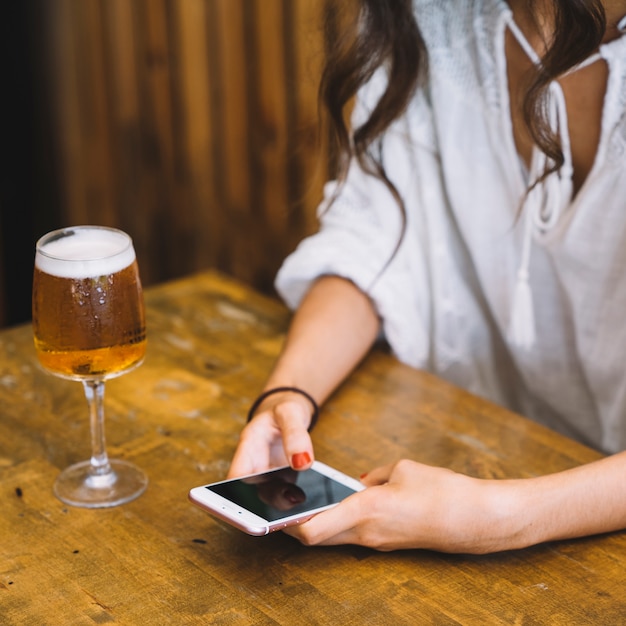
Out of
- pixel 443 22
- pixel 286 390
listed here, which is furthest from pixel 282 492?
pixel 443 22

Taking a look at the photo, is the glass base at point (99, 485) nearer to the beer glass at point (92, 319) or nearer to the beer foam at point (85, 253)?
the beer glass at point (92, 319)

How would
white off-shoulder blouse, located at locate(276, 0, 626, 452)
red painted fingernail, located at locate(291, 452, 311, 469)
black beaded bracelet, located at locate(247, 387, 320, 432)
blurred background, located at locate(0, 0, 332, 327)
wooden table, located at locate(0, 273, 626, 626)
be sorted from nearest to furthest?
wooden table, located at locate(0, 273, 626, 626) → red painted fingernail, located at locate(291, 452, 311, 469) → black beaded bracelet, located at locate(247, 387, 320, 432) → white off-shoulder blouse, located at locate(276, 0, 626, 452) → blurred background, located at locate(0, 0, 332, 327)

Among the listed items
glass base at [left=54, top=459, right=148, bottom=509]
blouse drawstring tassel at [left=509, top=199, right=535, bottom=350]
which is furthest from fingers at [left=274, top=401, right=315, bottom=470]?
blouse drawstring tassel at [left=509, top=199, right=535, bottom=350]

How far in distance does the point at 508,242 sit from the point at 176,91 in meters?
1.78

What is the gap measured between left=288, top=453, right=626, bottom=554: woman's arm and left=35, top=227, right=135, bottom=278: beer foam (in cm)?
32

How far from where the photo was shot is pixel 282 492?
0.90 metres

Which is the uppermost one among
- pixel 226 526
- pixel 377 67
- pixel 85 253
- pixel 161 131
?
pixel 377 67

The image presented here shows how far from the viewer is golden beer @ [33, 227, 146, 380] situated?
904 mm

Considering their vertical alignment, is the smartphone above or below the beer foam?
below

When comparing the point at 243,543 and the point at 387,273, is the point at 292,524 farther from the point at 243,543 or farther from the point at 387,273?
the point at 387,273

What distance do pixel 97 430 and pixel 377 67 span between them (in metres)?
0.61

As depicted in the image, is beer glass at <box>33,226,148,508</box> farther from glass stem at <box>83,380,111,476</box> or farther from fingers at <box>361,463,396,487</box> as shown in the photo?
fingers at <box>361,463,396,487</box>

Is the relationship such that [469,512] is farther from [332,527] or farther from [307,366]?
[307,366]

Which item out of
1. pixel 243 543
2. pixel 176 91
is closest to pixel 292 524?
pixel 243 543
